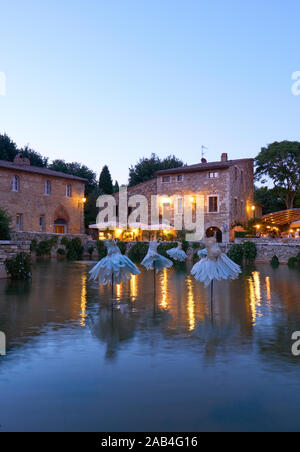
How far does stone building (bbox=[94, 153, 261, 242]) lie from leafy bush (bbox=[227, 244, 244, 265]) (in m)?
8.71

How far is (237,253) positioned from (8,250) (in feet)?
61.5

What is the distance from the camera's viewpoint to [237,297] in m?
13.2

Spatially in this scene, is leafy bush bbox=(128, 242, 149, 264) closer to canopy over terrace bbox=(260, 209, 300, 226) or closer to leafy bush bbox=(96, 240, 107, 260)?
leafy bush bbox=(96, 240, 107, 260)

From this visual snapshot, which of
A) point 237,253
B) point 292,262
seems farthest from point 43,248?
point 292,262

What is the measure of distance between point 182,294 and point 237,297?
1.82 meters

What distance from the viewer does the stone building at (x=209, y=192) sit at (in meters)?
41.5

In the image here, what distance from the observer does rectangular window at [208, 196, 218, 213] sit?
4225 centimetres

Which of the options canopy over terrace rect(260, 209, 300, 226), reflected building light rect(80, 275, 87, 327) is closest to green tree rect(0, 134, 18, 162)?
canopy over terrace rect(260, 209, 300, 226)

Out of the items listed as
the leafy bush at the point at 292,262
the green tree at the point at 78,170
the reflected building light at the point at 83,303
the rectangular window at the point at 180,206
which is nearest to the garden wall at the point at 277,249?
the leafy bush at the point at 292,262

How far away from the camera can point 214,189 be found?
42250 millimetres

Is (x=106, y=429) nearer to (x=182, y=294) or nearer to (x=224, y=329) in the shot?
(x=224, y=329)

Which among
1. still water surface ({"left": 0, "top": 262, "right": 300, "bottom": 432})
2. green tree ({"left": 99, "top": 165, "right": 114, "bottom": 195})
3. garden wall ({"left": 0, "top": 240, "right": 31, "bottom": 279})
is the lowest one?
still water surface ({"left": 0, "top": 262, "right": 300, "bottom": 432})

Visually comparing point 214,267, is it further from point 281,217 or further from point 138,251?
point 281,217

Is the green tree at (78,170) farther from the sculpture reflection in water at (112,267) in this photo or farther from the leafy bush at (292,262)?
the sculpture reflection in water at (112,267)
